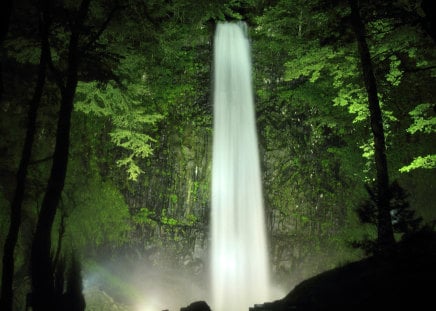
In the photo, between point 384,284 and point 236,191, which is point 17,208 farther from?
point 236,191

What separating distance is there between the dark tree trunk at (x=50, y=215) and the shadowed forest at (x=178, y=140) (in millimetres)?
30

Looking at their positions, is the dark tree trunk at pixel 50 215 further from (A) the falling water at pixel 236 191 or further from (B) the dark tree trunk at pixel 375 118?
(A) the falling water at pixel 236 191

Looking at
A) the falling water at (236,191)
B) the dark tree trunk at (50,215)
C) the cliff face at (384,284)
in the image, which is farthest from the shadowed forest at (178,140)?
the falling water at (236,191)

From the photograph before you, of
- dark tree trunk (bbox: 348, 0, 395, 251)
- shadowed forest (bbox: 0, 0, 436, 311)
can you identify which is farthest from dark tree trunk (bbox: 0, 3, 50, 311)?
dark tree trunk (bbox: 348, 0, 395, 251)

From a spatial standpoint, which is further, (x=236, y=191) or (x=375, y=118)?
(x=236, y=191)

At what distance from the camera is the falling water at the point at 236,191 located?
18734 mm

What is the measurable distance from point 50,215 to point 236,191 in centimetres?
1380

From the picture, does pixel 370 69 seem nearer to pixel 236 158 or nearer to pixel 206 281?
pixel 236 158

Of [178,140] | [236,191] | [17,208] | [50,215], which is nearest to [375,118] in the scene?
[50,215]

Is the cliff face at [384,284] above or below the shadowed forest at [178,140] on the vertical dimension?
below

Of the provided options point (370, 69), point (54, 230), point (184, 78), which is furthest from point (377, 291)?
point (184, 78)

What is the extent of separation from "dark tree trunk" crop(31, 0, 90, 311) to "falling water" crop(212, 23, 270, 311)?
1227 cm

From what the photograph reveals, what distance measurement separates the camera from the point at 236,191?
20453 millimetres

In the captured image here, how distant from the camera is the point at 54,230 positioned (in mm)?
12930
